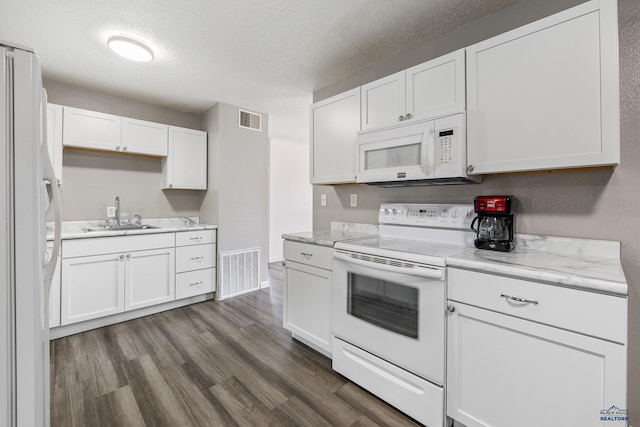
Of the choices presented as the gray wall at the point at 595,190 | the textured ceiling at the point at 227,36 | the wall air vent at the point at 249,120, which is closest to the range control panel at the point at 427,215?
the gray wall at the point at 595,190

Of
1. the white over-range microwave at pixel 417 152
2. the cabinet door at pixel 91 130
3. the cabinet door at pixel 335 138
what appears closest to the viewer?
the white over-range microwave at pixel 417 152

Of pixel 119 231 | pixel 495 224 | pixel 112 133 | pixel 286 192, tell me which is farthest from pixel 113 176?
pixel 495 224

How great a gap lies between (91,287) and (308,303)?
2.09 metres

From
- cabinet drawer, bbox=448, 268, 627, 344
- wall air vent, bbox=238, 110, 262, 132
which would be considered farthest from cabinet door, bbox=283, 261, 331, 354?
wall air vent, bbox=238, 110, 262, 132

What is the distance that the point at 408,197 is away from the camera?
2273 mm

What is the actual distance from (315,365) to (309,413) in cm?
48

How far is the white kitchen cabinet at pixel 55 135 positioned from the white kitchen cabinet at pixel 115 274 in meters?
0.81

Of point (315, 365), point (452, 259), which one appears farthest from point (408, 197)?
point (315, 365)

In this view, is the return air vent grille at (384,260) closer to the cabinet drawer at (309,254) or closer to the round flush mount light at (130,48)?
the cabinet drawer at (309,254)

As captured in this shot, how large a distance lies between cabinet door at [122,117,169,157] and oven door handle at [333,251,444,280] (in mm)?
2709

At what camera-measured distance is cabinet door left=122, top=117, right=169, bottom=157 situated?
311 centimetres

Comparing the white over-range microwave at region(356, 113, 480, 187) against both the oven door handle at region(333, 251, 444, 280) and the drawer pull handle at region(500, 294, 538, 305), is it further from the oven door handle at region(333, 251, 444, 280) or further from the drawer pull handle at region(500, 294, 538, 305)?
the drawer pull handle at region(500, 294, 538, 305)

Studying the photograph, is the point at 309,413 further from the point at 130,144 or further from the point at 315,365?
the point at 130,144

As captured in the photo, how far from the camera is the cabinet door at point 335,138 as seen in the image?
233 cm
